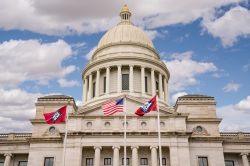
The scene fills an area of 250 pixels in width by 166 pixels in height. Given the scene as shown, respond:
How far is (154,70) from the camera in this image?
53688 mm

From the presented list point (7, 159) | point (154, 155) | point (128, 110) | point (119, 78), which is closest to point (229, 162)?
point (154, 155)

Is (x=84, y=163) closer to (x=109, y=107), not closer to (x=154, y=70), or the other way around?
(x=109, y=107)

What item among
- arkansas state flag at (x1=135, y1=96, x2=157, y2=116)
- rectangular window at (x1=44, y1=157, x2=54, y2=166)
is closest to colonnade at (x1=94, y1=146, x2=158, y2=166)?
rectangular window at (x1=44, y1=157, x2=54, y2=166)

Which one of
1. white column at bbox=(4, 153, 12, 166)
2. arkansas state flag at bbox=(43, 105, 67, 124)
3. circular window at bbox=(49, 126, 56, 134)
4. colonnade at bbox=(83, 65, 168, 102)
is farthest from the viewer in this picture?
colonnade at bbox=(83, 65, 168, 102)

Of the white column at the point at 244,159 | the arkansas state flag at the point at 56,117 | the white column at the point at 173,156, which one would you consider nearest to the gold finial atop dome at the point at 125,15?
the white column at the point at 173,156

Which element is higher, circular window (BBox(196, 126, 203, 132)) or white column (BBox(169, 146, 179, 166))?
circular window (BBox(196, 126, 203, 132))

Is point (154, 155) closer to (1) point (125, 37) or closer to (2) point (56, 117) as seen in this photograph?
(2) point (56, 117)

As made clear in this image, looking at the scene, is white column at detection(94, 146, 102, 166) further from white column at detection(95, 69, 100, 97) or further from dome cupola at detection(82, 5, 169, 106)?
white column at detection(95, 69, 100, 97)

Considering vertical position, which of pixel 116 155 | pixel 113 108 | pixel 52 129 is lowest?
pixel 116 155

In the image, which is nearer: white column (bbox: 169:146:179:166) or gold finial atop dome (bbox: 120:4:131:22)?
white column (bbox: 169:146:179:166)

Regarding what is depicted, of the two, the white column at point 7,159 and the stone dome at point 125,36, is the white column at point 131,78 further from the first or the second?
the white column at point 7,159

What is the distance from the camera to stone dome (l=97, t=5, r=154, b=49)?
57.4 metres

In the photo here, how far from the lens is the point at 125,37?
57.9 m

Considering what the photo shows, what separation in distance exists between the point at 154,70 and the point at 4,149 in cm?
2574
